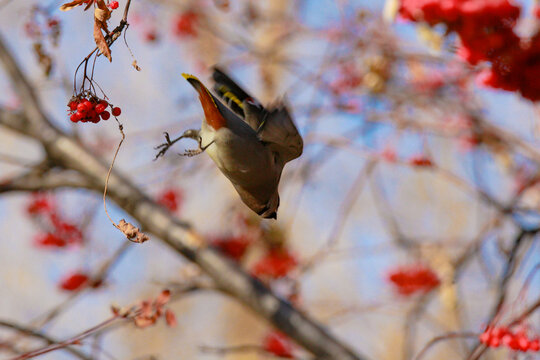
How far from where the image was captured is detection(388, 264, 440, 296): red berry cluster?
3.27 meters

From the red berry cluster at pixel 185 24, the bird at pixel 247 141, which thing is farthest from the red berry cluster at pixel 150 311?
the red berry cluster at pixel 185 24

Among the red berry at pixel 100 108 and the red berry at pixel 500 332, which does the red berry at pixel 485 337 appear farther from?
the red berry at pixel 100 108

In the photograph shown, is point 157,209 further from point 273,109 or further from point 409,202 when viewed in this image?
point 409,202

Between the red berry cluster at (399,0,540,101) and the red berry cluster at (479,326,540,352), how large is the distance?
600 mm

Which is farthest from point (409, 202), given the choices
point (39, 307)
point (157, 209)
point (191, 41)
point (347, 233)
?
point (157, 209)

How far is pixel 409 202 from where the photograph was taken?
7426mm

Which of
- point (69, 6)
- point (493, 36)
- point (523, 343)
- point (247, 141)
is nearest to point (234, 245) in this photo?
point (247, 141)

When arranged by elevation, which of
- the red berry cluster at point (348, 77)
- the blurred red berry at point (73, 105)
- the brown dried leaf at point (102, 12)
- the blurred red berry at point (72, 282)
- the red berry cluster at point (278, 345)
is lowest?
the brown dried leaf at point (102, 12)

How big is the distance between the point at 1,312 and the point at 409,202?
197 inches

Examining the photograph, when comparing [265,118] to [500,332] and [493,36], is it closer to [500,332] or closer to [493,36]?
[493,36]

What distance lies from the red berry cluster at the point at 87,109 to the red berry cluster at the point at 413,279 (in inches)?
92.8

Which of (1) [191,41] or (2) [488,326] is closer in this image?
(2) [488,326]

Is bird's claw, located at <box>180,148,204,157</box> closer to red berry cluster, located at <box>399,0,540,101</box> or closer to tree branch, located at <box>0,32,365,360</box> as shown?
red berry cluster, located at <box>399,0,540,101</box>

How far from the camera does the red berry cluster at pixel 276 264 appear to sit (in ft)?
10.6
